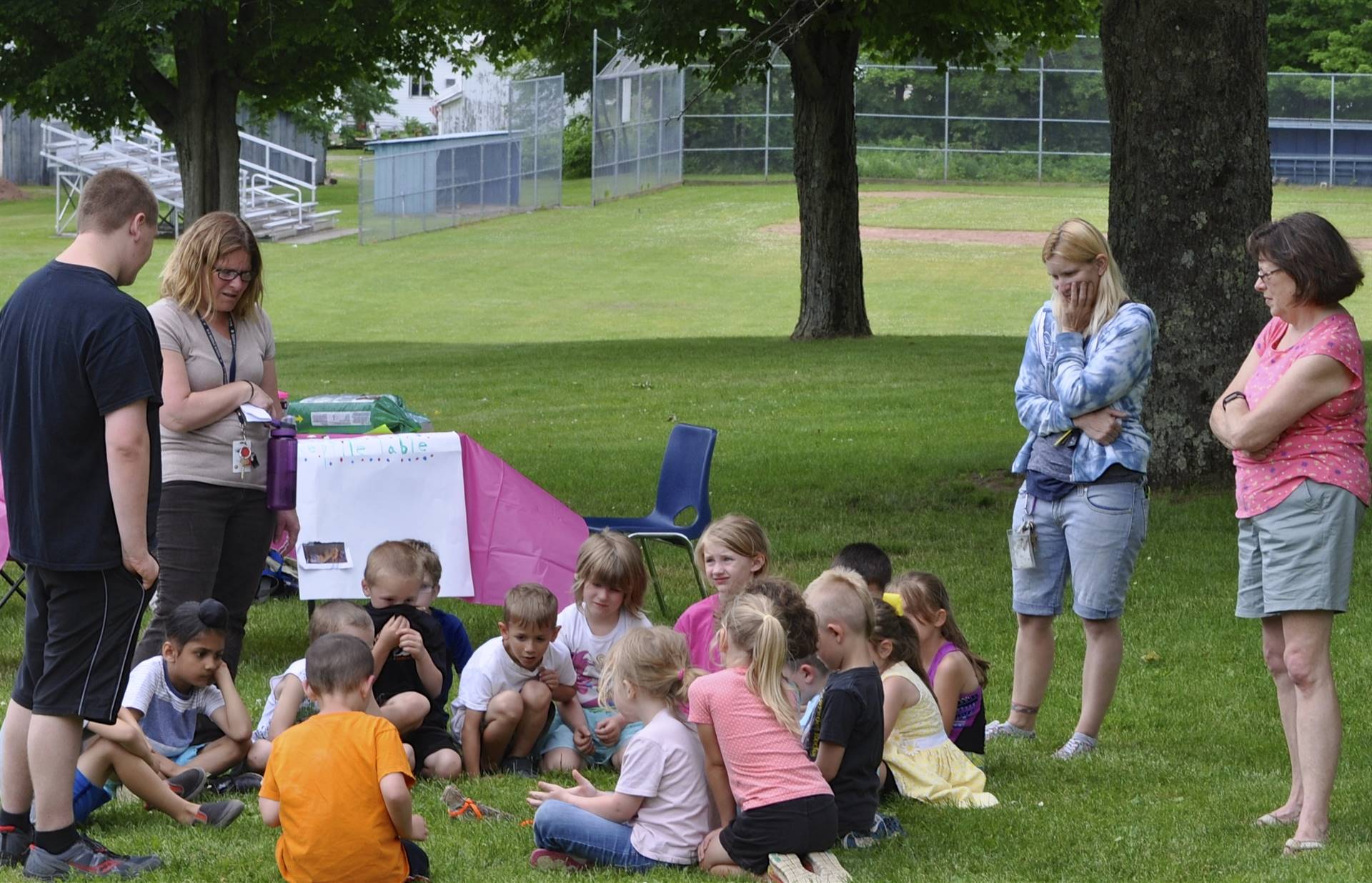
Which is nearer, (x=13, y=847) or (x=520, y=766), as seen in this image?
(x=13, y=847)

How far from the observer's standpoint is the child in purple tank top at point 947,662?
5711 mm

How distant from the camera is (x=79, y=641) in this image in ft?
15.0

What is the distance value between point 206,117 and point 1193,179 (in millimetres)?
16803

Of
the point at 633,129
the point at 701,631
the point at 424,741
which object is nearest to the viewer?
the point at 424,741

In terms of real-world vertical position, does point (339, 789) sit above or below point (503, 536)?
below

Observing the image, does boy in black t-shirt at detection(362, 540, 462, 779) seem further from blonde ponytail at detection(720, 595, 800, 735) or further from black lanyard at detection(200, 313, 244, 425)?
blonde ponytail at detection(720, 595, 800, 735)

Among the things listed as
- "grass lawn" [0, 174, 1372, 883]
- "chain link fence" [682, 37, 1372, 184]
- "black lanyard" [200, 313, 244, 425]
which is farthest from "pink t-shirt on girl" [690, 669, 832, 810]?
"chain link fence" [682, 37, 1372, 184]

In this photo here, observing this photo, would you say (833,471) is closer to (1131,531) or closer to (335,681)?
(1131,531)

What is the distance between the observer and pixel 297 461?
6477mm

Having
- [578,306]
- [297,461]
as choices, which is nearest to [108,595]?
[297,461]

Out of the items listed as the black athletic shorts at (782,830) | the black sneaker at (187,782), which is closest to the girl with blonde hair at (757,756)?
the black athletic shorts at (782,830)

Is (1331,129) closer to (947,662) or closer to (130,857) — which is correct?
(947,662)

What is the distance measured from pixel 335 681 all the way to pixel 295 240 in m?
40.8

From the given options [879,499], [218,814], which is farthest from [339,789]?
[879,499]
